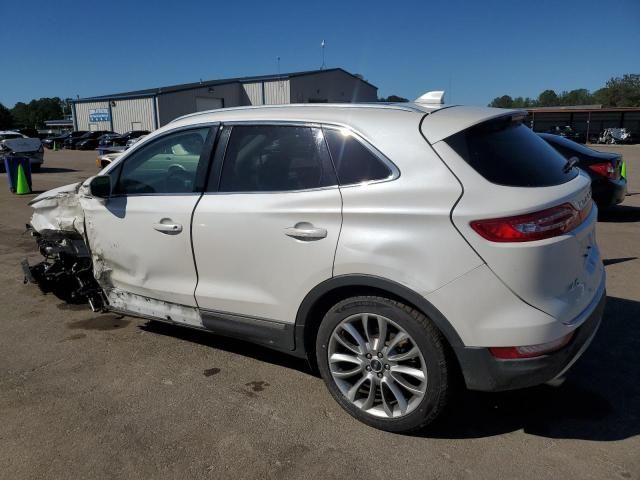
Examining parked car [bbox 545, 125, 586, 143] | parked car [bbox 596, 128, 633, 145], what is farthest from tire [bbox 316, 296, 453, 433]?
parked car [bbox 596, 128, 633, 145]

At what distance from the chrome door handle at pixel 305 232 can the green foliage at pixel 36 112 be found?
441 ft

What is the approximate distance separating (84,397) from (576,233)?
10.2 feet

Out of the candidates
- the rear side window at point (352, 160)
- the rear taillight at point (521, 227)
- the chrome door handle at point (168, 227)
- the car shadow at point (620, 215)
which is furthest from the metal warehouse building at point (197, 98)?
the rear taillight at point (521, 227)

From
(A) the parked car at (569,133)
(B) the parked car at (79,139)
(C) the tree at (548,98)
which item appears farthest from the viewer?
(C) the tree at (548,98)

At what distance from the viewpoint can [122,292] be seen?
Answer: 402cm

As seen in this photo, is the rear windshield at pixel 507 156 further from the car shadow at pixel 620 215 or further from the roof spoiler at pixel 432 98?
the car shadow at pixel 620 215

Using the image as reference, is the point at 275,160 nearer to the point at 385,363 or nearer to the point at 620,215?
the point at 385,363

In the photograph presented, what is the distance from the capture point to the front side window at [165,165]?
11.6 ft

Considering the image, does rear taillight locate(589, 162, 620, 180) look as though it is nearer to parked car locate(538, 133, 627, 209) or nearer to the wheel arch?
parked car locate(538, 133, 627, 209)

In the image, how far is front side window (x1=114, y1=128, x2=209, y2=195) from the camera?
3.54m

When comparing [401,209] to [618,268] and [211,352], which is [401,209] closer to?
[211,352]

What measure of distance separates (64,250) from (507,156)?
3.99 metres

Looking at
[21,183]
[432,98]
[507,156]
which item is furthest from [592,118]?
[507,156]

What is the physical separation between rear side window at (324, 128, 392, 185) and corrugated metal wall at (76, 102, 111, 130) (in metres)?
49.4
